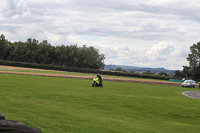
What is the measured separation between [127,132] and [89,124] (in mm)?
1659

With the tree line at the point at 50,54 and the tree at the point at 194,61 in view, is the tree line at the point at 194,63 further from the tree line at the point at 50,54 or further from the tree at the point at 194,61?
the tree line at the point at 50,54

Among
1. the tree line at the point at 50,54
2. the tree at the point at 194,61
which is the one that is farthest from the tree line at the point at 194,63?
the tree line at the point at 50,54

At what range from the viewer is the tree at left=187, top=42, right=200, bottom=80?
12188 cm

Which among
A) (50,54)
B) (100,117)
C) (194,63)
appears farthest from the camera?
(50,54)

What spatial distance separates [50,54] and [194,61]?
226ft

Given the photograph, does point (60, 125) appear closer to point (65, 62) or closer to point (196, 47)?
point (196, 47)

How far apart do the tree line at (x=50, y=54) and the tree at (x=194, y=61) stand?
1949 inches

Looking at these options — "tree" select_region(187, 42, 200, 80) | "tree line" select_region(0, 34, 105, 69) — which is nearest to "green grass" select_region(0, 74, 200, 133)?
"tree" select_region(187, 42, 200, 80)

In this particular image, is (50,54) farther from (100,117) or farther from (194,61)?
(100,117)

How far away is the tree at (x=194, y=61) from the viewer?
121875 mm

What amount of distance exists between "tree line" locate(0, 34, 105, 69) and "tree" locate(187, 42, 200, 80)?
49515 millimetres

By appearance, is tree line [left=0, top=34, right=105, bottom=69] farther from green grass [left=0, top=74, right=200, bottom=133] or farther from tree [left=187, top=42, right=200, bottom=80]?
green grass [left=0, top=74, right=200, bottom=133]

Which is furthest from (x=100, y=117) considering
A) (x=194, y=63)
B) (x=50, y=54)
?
(x=50, y=54)

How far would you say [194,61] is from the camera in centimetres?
12481
